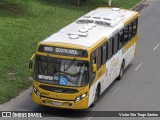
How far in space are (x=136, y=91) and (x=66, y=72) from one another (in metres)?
5.25

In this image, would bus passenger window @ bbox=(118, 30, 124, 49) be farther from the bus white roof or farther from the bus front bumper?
the bus front bumper

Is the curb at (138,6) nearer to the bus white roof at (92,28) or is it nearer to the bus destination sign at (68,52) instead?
the bus white roof at (92,28)

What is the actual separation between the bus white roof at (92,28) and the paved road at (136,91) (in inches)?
104

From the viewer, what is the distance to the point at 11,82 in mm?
22984

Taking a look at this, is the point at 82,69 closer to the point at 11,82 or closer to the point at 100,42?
the point at 100,42

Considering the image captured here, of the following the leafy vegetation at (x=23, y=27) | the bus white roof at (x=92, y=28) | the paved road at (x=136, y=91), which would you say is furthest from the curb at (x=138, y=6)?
the bus white roof at (x=92, y=28)

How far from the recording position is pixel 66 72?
19484mm

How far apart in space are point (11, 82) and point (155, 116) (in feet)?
21.0

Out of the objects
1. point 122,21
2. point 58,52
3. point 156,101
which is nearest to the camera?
point 58,52

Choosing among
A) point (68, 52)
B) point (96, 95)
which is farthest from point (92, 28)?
point (68, 52)

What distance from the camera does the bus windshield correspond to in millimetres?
19438

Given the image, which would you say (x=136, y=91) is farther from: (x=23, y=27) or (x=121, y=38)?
(x=23, y=27)

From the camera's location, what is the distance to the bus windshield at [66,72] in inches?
765

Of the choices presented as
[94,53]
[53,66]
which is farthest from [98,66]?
[53,66]
